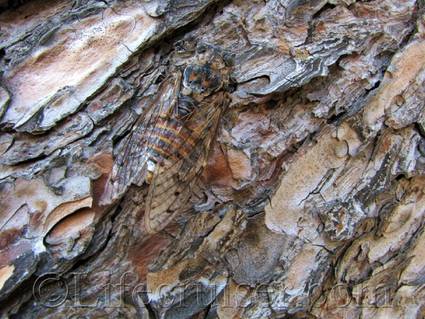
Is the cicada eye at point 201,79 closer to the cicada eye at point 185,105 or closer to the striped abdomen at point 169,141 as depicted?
the cicada eye at point 185,105

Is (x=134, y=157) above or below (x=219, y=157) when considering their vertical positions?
above

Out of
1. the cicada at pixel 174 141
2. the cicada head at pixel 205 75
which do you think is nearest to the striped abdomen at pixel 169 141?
the cicada at pixel 174 141

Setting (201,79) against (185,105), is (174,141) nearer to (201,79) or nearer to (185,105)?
(185,105)

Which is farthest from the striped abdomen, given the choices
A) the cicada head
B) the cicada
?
the cicada head

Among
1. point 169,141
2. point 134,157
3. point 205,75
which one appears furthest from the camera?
point 205,75

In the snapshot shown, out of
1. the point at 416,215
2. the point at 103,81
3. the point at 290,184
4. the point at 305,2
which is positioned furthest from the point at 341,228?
the point at 103,81

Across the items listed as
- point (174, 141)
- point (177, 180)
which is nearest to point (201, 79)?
point (174, 141)

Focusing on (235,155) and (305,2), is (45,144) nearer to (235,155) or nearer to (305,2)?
(235,155)
